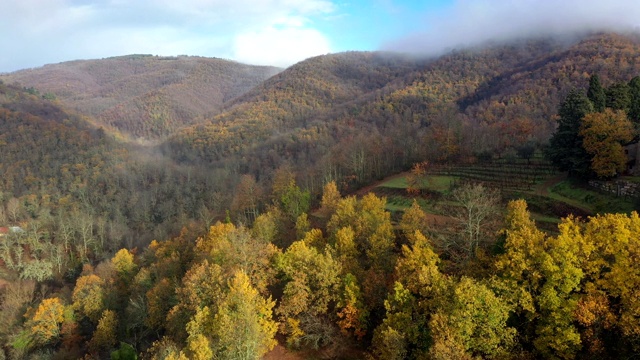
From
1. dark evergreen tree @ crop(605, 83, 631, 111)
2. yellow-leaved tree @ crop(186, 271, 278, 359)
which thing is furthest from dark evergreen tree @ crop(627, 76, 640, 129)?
yellow-leaved tree @ crop(186, 271, 278, 359)

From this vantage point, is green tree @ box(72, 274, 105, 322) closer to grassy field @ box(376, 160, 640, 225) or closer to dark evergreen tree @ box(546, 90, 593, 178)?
grassy field @ box(376, 160, 640, 225)

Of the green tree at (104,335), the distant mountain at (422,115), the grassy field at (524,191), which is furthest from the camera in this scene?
the distant mountain at (422,115)

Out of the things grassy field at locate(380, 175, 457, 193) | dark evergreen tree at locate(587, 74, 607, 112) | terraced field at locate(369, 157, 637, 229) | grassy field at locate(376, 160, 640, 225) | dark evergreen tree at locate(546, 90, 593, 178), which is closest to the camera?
grassy field at locate(376, 160, 640, 225)

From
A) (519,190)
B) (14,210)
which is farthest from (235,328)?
(14,210)

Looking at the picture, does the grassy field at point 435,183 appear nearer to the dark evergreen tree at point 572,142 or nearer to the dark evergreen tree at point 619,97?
the dark evergreen tree at point 572,142

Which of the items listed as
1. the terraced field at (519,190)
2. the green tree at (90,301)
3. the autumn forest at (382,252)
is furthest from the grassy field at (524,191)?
the green tree at (90,301)
